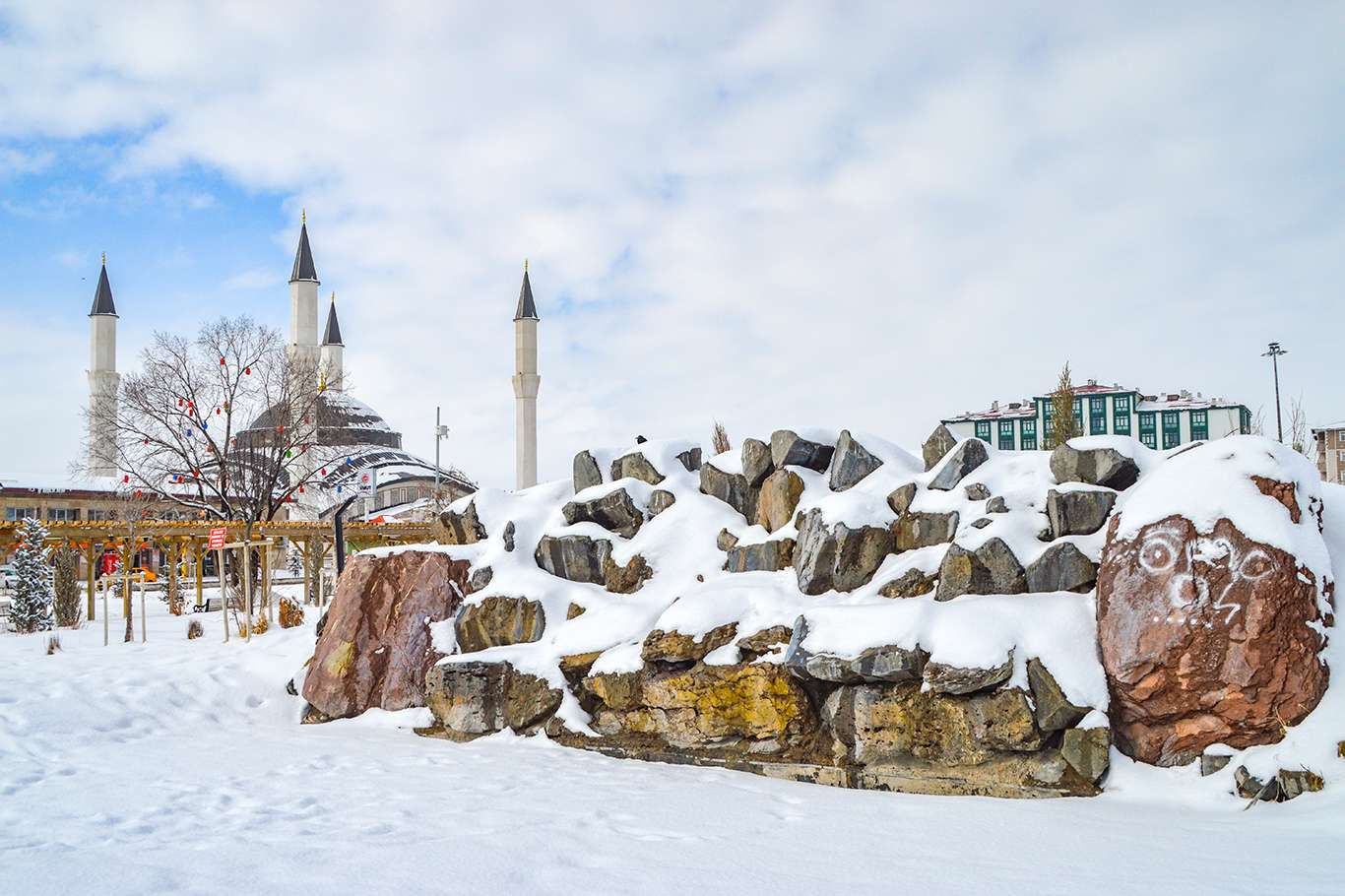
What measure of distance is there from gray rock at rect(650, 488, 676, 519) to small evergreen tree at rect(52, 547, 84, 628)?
50.8ft

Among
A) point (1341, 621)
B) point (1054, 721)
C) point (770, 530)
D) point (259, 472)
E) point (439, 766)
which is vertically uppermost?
point (259, 472)

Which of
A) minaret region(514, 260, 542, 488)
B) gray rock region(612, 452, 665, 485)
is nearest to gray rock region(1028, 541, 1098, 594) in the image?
gray rock region(612, 452, 665, 485)

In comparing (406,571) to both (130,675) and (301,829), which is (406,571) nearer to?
(130,675)

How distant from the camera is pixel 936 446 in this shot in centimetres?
924

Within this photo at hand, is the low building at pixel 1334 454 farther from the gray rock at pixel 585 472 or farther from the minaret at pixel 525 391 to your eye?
the gray rock at pixel 585 472

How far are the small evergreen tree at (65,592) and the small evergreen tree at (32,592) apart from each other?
60cm

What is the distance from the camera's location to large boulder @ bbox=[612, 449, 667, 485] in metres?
11.0

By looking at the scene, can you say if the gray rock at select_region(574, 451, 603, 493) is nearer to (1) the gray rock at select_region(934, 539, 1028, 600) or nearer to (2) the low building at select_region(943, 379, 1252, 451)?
(1) the gray rock at select_region(934, 539, 1028, 600)

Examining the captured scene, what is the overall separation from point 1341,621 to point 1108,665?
58.7 inches

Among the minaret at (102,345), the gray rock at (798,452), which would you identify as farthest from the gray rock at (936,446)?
the minaret at (102,345)

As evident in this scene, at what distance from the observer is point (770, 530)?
955cm

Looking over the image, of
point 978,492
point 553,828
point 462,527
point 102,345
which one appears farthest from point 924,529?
point 102,345

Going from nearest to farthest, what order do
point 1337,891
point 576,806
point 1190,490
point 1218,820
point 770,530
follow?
point 1337,891, point 1218,820, point 576,806, point 1190,490, point 770,530

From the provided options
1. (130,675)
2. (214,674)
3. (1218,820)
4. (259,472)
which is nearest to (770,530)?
(1218,820)
